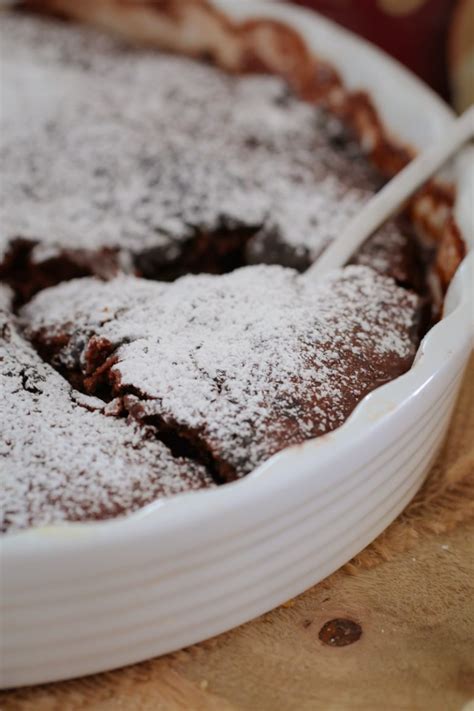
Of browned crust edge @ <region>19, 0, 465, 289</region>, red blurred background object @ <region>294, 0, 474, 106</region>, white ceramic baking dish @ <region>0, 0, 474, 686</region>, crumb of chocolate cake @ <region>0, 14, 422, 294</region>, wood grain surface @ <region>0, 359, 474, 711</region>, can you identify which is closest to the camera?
white ceramic baking dish @ <region>0, 0, 474, 686</region>

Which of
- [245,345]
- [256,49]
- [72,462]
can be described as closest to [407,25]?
[256,49]

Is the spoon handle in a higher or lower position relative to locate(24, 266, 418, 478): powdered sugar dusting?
higher

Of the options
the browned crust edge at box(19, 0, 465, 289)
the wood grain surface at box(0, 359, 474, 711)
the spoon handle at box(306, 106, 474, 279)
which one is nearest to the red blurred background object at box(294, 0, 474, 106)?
the browned crust edge at box(19, 0, 465, 289)

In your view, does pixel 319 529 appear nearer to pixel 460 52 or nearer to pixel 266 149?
pixel 266 149

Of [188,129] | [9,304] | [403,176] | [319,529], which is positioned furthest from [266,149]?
[319,529]

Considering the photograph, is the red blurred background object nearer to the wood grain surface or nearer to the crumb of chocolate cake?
the crumb of chocolate cake

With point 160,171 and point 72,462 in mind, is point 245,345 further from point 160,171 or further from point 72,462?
point 160,171
